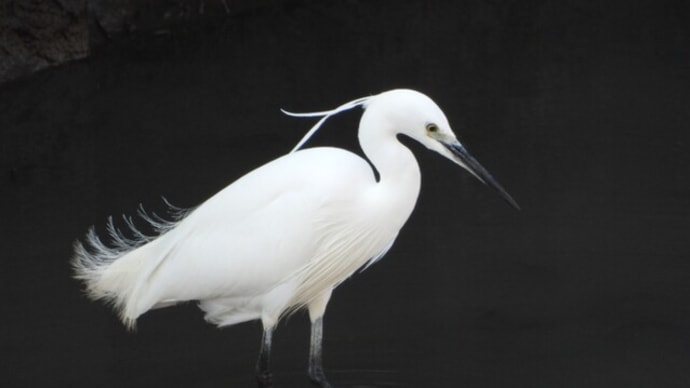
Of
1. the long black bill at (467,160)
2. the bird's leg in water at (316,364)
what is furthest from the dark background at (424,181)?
the long black bill at (467,160)

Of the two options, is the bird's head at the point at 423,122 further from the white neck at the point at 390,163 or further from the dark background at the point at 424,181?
the dark background at the point at 424,181

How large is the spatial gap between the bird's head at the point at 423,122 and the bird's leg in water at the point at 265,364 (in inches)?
32.8

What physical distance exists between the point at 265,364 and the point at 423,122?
3.31 ft

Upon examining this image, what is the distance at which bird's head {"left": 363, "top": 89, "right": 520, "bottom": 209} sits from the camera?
397cm

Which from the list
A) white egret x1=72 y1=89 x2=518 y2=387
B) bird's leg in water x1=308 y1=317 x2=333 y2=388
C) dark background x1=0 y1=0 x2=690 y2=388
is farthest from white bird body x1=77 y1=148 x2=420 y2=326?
dark background x1=0 y1=0 x2=690 y2=388

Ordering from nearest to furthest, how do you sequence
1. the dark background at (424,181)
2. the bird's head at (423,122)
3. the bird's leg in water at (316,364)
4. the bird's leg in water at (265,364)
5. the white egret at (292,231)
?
the bird's head at (423,122), the white egret at (292,231), the bird's leg in water at (265,364), the bird's leg in water at (316,364), the dark background at (424,181)

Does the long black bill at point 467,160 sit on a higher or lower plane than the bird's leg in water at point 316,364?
higher

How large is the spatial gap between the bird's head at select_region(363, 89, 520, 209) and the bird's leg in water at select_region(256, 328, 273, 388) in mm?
832

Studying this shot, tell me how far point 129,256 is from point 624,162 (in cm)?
279

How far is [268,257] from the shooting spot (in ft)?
13.8

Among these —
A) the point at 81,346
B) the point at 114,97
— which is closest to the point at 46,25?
the point at 114,97

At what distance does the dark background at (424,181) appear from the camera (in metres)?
4.84

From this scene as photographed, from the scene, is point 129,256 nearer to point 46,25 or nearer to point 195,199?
point 195,199

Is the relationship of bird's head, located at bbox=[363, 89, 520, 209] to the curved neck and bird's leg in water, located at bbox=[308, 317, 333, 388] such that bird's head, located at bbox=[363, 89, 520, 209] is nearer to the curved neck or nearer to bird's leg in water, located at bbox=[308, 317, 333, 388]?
the curved neck
